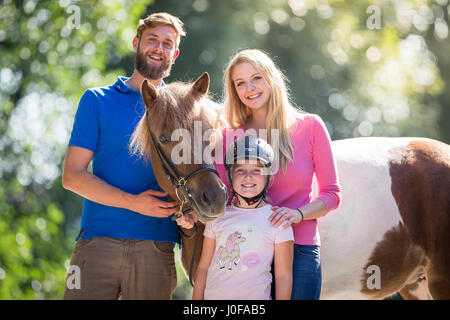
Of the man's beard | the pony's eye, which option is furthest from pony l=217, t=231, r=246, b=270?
the man's beard

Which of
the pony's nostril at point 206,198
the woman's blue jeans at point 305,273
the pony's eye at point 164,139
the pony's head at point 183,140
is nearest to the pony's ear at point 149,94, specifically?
the pony's head at point 183,140

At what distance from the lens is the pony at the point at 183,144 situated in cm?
263

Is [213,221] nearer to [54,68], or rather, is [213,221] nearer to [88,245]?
[88,245]

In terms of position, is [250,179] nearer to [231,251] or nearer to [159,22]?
[231,251]

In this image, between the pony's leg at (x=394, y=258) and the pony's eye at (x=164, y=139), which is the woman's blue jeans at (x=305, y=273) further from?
the pony's leg at (x=394, y=258)

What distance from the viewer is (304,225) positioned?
2854 millimetres

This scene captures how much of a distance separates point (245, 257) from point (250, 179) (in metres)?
0.45

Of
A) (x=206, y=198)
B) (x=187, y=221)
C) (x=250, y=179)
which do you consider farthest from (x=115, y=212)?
(x=250, y=179)

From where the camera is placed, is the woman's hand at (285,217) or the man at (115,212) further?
the man at (115,212)

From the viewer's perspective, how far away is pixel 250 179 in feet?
8.82

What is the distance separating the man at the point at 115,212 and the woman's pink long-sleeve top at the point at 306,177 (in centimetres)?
54

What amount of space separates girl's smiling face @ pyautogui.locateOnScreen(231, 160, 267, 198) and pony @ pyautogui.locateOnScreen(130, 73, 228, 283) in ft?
0.44

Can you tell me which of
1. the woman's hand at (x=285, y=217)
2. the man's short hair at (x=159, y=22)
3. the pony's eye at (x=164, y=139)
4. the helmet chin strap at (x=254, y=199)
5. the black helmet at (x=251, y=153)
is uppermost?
the man's short hair at (x=159, y=22)

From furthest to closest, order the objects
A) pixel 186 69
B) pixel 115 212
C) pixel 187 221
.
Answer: pixel 186 69, pixel 115 212, pixel 187 221
